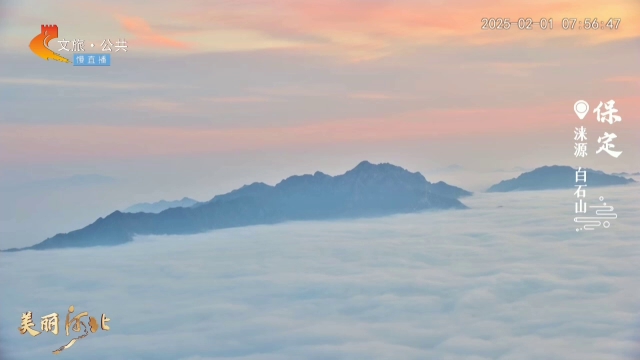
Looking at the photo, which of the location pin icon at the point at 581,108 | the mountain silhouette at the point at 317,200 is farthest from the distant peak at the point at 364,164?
the location pin icon at the point at 581,108

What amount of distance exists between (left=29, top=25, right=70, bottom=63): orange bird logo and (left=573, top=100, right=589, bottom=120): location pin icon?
297cm

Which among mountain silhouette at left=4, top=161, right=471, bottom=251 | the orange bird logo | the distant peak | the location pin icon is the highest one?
the orange bird logo

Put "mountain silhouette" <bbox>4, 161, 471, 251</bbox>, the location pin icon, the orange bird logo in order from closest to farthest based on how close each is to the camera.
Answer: the orange bird logo → the location pin icon → "mountain silhouette" <bbox>4, 161, 471, 251</bbox>

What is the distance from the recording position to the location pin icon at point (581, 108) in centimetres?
385

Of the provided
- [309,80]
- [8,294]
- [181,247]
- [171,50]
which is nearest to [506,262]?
[309,80]

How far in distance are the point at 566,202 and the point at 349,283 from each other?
1390 mm

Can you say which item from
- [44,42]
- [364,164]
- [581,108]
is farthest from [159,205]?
[581,108]

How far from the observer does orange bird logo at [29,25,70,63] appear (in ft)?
12.2

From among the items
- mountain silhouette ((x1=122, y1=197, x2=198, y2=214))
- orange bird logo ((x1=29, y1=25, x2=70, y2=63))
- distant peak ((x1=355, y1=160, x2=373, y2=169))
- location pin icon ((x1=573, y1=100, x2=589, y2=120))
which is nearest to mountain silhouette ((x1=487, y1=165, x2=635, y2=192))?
location pin icon ((x1=573, y1=100, x2=589, y2=120))

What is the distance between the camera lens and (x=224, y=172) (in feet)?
12.9

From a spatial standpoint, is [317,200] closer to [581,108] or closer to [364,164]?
[364,164]

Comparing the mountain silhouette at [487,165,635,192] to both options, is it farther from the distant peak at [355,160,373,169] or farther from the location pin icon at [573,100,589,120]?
the distant peak at [355,160,373,169]

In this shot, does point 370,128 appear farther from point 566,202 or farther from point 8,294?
point 8,294

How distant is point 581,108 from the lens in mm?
3852
